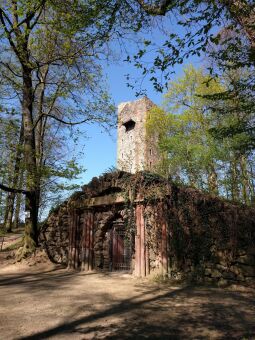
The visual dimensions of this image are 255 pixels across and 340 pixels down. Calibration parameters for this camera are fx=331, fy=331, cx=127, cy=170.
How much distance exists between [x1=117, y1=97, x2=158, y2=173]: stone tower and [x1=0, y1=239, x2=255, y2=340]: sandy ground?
69.0 ft

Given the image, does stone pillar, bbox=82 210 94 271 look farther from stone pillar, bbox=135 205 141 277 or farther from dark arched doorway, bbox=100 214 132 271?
stone pillar, bbox=135 205 141 277

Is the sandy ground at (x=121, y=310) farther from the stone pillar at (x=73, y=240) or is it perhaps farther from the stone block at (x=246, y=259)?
the stone pillar at (x=73, y=240)

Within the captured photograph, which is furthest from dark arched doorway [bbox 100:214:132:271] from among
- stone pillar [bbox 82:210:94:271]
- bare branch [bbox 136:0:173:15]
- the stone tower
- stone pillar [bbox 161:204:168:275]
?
the stone tower

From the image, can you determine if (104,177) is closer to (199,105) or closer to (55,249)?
(55,249)

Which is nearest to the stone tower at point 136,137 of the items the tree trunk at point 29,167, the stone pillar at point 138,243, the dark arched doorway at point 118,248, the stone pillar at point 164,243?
the tree trunk at point 29,167

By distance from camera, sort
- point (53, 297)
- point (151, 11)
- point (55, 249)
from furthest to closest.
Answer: point (55, 249), point (53, 297), point (151, 11)

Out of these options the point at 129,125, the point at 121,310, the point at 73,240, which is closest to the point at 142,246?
the point at 73,240

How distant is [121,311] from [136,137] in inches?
1018

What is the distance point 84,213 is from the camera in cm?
1299

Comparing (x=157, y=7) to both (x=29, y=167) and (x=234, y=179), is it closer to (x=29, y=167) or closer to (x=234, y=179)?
(x=29, y=167)

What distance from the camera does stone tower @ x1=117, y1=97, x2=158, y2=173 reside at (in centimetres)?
3036

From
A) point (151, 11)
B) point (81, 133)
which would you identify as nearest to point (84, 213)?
point (81, 133)

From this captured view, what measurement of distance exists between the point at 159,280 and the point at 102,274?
8.10 feet

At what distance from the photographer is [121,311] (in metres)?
6.30
